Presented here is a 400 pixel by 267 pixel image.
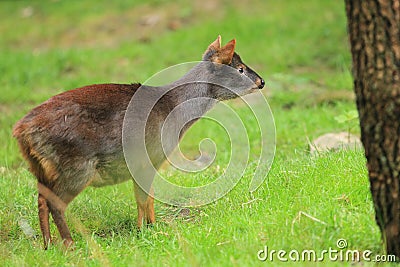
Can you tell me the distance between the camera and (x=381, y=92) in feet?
12.3

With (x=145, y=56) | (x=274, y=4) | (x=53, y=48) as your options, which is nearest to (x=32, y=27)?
(x=53, y=48)

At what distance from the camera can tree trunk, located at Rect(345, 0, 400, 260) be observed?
372 centimetres

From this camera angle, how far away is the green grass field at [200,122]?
4406mm

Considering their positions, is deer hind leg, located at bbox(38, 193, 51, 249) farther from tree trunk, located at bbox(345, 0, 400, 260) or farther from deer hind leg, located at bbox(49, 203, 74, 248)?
tree trunk, located at bbox(345, 0, 400, 260)

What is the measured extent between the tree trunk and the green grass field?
37 cm

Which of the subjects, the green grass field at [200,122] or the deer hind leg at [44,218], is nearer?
the green grass field at [200,122]

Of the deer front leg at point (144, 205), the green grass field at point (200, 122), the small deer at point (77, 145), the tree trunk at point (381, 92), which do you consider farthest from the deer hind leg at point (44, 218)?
the tree trunk at point (381, 92)

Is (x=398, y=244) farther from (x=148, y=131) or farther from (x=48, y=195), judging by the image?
(x=48, y=195)

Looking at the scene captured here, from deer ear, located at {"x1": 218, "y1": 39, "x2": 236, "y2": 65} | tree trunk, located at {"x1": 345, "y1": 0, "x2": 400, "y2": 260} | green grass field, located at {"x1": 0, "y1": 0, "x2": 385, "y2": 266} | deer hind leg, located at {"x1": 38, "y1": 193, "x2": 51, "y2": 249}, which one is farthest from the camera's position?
deer ear, located at {"x1": 218, "y1": 39, "x2": 236, "y2": 65}

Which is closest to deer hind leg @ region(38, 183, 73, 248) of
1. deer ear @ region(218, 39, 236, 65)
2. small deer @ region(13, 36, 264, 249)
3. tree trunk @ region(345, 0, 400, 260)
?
small deer @ region(13, 36, 264, 249)

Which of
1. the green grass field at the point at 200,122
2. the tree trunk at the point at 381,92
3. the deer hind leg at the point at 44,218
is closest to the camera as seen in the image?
the tree trunk at the point at 381,92

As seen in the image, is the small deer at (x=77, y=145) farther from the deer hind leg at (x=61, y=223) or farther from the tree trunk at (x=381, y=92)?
the tree trunk at (x=381, y=92)

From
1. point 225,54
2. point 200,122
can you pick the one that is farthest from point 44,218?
point 200,122

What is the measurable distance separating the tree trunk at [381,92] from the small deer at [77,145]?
192 cm
